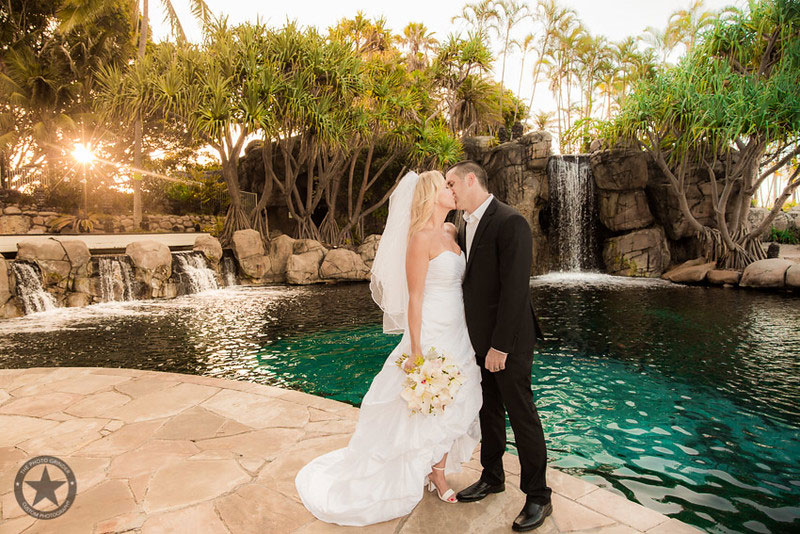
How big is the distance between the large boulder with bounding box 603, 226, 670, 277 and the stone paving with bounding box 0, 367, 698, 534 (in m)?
17.8

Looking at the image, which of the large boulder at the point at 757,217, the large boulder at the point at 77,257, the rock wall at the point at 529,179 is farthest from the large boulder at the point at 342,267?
the large boulder at the point at 757,217

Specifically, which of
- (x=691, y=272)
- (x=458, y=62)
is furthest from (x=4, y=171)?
(x=691, y=272)

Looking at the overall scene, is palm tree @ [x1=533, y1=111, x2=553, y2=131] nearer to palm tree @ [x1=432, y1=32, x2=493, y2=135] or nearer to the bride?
palm tree @ [x1=432, y1=32, x2=493, y2=135]

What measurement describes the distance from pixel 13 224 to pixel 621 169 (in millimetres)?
25053

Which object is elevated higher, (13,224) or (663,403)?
(13,224)

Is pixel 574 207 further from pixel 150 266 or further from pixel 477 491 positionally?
pixel 477 491

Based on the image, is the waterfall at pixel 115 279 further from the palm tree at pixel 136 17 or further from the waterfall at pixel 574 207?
the waterfall at pixel 574 207

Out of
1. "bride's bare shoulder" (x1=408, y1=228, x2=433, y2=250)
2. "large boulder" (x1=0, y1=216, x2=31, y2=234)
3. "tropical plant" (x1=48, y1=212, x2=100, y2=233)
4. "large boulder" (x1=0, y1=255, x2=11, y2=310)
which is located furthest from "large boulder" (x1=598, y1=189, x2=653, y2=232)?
"large boulder" (x1=0, y1=216, x2=31, y2=234)

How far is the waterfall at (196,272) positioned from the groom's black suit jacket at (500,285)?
12.9 meters

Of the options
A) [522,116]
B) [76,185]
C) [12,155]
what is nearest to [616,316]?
→ [76,185]

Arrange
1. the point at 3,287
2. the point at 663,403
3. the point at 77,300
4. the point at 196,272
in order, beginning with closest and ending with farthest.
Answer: the point at 663,403 → the point at 3,287 → the point at 77,300 → the point at 196,272

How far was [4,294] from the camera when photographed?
10109mm

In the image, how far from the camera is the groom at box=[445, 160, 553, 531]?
250cm

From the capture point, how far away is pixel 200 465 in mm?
3207
